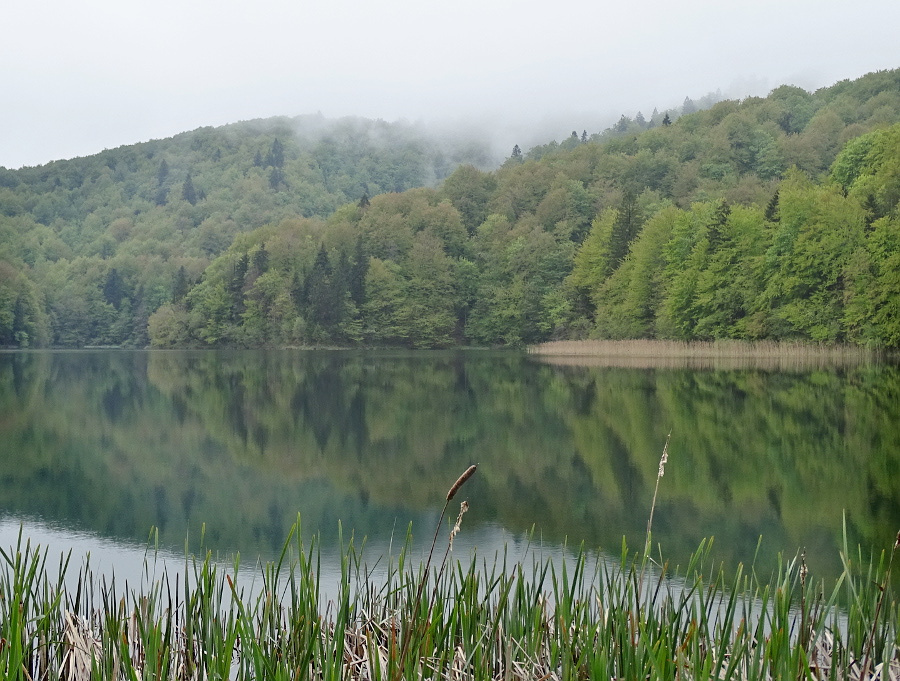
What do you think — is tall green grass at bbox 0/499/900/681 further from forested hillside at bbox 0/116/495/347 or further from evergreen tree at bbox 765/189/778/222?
forested hillside at bbox 0/116/495/347

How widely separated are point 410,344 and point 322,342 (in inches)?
308

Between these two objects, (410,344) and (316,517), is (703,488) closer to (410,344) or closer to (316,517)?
(316,517)

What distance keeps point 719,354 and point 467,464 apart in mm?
34392

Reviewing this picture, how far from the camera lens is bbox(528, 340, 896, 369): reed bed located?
3712 cm

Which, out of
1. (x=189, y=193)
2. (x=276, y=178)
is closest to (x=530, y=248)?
(x=276, y=178)

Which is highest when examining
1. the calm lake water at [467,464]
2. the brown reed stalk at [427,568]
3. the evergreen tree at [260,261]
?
the brown reed stalk at [427,568]

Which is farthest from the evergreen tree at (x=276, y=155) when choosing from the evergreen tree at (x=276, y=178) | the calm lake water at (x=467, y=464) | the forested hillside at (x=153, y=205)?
the calm lake water at (x=467, y=464)

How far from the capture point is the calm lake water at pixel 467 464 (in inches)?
337

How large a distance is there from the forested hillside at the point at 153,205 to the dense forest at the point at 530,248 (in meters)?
0.37

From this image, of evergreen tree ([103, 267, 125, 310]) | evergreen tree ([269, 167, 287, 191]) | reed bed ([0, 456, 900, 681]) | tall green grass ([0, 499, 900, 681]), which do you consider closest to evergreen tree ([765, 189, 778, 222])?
reed bed ([0, 456, 900, 681])

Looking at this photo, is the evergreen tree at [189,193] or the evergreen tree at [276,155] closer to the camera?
the evergreen tree at [189,193]

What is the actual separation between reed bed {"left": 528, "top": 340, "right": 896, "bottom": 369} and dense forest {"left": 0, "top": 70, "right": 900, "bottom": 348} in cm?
101

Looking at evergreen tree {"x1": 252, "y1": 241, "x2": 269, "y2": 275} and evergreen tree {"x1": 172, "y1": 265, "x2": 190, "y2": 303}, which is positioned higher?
evergreen tree {"x1": 252, "y1": 241, "x2": 269, "y2": 275}

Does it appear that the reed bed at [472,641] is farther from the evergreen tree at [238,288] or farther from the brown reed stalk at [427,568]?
the evergreen tree at [238,288]
